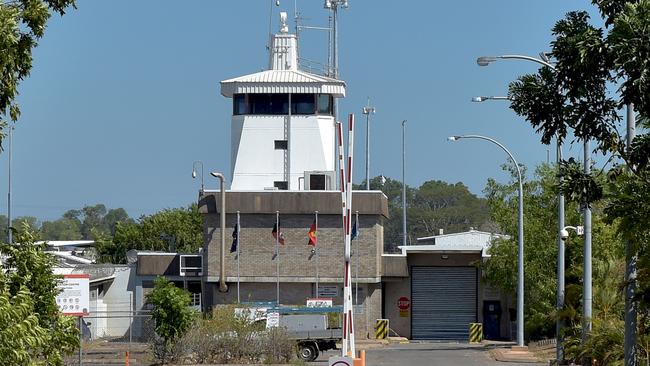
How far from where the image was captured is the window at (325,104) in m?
67.2

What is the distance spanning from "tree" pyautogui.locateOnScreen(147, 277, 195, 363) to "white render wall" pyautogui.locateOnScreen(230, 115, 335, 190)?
83.5 ft

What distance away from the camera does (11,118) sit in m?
12.7

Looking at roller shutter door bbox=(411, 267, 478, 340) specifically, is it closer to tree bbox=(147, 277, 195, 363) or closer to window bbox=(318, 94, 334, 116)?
window bbox=(318, 94, 334, 116)

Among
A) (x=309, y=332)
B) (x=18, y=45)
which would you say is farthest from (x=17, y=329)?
(x=309, y=332)

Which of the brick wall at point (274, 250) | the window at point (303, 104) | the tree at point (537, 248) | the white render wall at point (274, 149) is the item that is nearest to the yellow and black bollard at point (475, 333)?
the tree at point (537, 248)

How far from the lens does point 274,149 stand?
68250 mm

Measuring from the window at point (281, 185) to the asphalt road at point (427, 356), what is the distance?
524 inches

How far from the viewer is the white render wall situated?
6725cm

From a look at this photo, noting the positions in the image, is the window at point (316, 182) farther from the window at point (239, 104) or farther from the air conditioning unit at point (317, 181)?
the window at point (239, 104)

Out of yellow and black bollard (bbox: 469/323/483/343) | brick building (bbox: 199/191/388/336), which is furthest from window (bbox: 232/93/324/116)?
yellow and black bollard (bbox: 469/323/483/343)

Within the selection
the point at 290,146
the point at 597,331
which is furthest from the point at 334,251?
the point at 597,331

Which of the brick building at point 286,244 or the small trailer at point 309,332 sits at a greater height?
the brick building at point 286,244

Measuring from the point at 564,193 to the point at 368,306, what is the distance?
48966mm

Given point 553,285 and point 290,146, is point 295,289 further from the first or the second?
point 553,285
